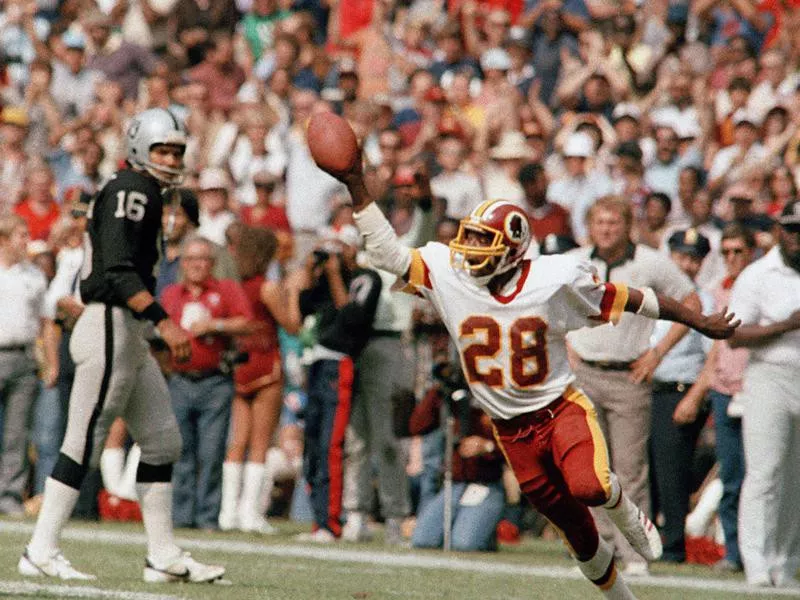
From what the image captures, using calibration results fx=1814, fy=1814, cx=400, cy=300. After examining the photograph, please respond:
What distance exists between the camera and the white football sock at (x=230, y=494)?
39.7 ft

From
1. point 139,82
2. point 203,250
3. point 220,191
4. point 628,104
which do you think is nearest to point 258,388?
point 203,250

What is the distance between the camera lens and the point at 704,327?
7305 millimetres

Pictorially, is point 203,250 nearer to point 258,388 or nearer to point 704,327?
point 258,388

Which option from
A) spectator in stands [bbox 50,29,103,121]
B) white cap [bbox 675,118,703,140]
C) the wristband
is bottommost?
the wristband

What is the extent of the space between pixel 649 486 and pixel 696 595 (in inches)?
83.7

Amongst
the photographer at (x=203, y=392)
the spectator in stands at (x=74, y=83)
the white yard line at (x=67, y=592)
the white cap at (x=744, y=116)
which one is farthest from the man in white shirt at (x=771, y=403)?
the spectator in stands at (x=74, y=83)

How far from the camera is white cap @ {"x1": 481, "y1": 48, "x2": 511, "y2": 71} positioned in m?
15.8

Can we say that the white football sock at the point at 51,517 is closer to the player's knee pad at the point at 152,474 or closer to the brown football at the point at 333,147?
the player's knee pad at the point at 152,474

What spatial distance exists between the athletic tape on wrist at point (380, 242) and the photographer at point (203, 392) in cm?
476

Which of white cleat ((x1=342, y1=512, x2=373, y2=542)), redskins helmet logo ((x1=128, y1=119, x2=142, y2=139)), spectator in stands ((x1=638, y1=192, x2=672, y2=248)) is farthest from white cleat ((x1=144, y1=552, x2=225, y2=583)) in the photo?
spectator in stands ((x1=638, y1=192, x2=672, y2=248))

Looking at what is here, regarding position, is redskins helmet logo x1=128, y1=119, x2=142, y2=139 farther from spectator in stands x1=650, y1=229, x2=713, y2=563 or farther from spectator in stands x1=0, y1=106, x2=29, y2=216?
spectator in stands x1=0, y1=106, x2=29, y2=216

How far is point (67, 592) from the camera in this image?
24.5 feet

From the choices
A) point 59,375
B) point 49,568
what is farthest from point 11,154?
point 49,568

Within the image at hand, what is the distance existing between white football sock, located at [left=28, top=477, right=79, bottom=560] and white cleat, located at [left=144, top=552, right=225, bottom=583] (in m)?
0.48
